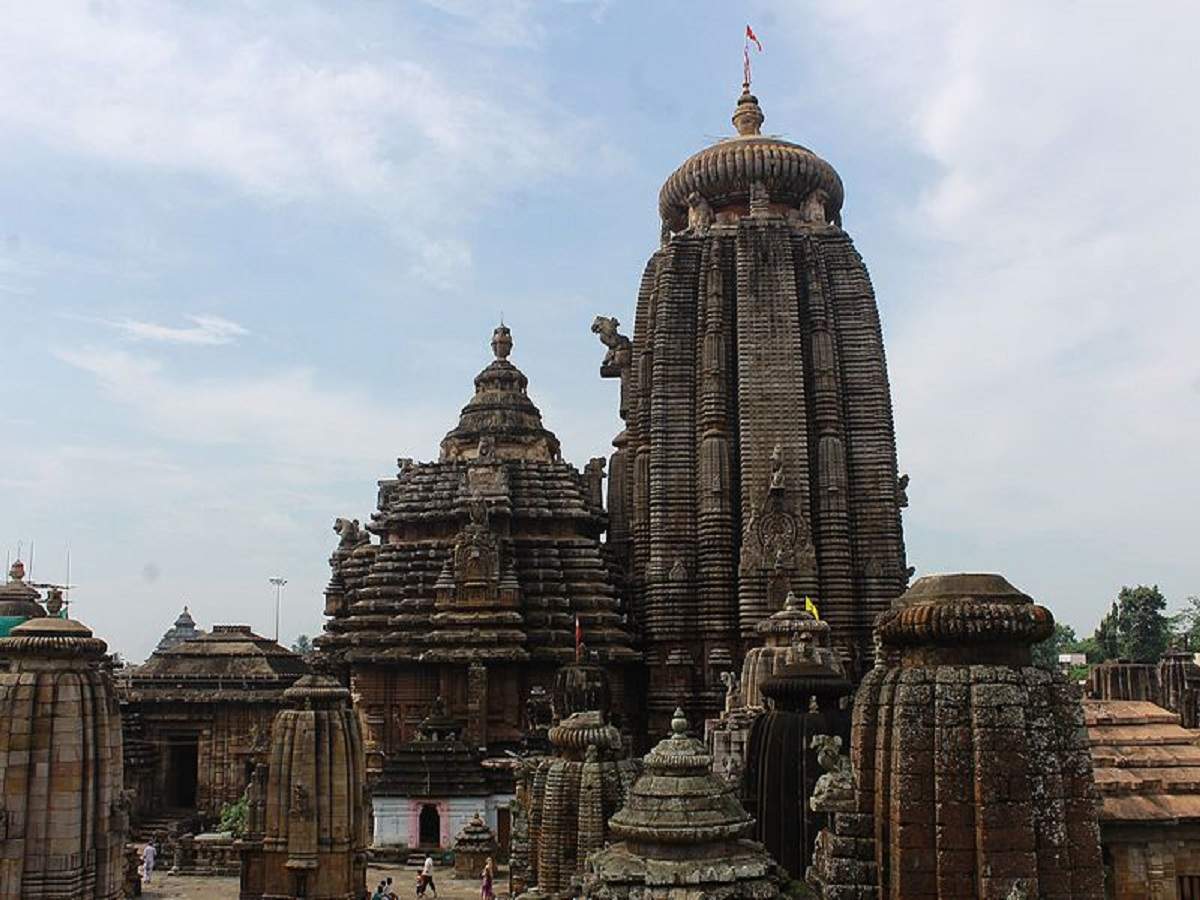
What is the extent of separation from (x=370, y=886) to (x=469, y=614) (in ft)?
37.6

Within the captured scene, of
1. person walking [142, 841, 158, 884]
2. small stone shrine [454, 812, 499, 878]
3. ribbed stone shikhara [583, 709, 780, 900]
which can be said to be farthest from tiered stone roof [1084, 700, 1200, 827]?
person walking [142, 841, 158, 884]

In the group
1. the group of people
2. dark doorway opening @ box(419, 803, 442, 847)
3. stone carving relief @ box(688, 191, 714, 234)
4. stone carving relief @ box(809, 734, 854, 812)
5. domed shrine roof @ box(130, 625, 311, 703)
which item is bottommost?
the group of people

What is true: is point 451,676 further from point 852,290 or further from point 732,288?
point 852,290

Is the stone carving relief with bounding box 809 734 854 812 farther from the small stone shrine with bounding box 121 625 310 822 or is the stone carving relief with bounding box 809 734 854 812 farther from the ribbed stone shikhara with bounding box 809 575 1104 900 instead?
the small stone shrine with bounding box 121 625 310 822

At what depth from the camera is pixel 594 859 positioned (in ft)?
36.2

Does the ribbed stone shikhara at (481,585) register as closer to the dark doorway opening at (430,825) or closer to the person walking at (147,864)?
the dark doorway opening at (430,825)

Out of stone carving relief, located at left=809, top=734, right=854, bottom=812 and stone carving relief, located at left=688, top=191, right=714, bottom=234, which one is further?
stone carving relief, located at left=688, top=191, right=714, bottom=234

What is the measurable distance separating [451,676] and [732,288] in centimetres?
1790

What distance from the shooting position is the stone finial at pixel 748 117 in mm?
49875

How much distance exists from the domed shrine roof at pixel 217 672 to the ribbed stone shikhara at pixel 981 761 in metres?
40.2

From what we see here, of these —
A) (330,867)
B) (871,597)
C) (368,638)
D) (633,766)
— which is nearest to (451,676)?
(368,638)

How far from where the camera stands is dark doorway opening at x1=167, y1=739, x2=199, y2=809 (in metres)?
47.7

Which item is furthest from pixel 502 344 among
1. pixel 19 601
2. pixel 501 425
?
pixel 19 601

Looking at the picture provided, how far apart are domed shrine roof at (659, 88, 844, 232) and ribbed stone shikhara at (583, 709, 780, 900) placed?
1536 inches
